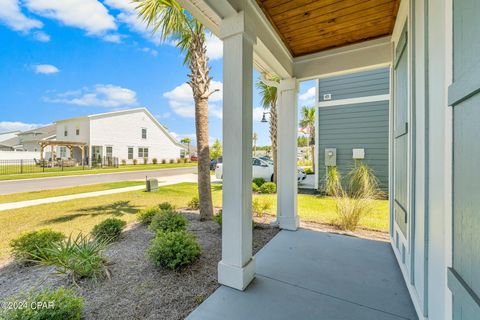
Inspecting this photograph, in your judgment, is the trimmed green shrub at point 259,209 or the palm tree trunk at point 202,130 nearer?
the palm tree trunk at point 202,130

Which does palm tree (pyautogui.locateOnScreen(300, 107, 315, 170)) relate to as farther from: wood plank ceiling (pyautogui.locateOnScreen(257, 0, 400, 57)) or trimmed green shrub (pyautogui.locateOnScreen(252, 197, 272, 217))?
wood plank ceiling (pyautogui.locateOnScreen(257, 0, 400, 57))

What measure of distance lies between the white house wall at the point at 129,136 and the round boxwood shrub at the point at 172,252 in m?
20.8

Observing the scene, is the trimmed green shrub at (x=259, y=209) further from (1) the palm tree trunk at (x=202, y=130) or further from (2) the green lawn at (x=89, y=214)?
(1) the palm tree trunk at (x=202, y=130)

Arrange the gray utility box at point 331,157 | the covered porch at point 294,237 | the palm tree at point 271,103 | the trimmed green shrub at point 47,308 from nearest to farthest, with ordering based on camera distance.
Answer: the trimmed green shrub at point 47,308, the covered porch at point 294,237, the gray utility box at point 331,157, the palm tree at point 271,103

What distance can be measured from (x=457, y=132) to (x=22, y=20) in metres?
8.70

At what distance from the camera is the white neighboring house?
63.2ft

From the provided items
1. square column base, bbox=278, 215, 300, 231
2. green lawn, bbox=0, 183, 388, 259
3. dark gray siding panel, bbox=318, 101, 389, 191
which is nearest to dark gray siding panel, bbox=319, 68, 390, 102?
dark gray siding panel, bbox=318, 101, 389, 191

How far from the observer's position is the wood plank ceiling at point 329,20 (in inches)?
97.9

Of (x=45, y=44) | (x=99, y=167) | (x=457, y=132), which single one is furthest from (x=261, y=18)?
(x=99, y=167)

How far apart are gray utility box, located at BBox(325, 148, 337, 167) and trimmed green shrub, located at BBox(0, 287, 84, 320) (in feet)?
24.6

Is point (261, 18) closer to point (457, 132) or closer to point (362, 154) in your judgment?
point (457, 132)

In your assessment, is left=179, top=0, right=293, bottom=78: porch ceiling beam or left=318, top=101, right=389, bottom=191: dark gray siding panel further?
left=318, top=101, right=389, bottom=191: dark gray siding panel

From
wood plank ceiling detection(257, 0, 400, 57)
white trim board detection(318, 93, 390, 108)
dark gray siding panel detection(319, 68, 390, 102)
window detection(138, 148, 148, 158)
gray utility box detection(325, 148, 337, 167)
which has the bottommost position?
gray utility box detection(325, 148, 337, 167)

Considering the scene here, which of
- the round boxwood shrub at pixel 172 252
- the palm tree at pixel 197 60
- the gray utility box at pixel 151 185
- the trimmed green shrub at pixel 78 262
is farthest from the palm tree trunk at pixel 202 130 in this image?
the gray utility box at pixel 151 185
